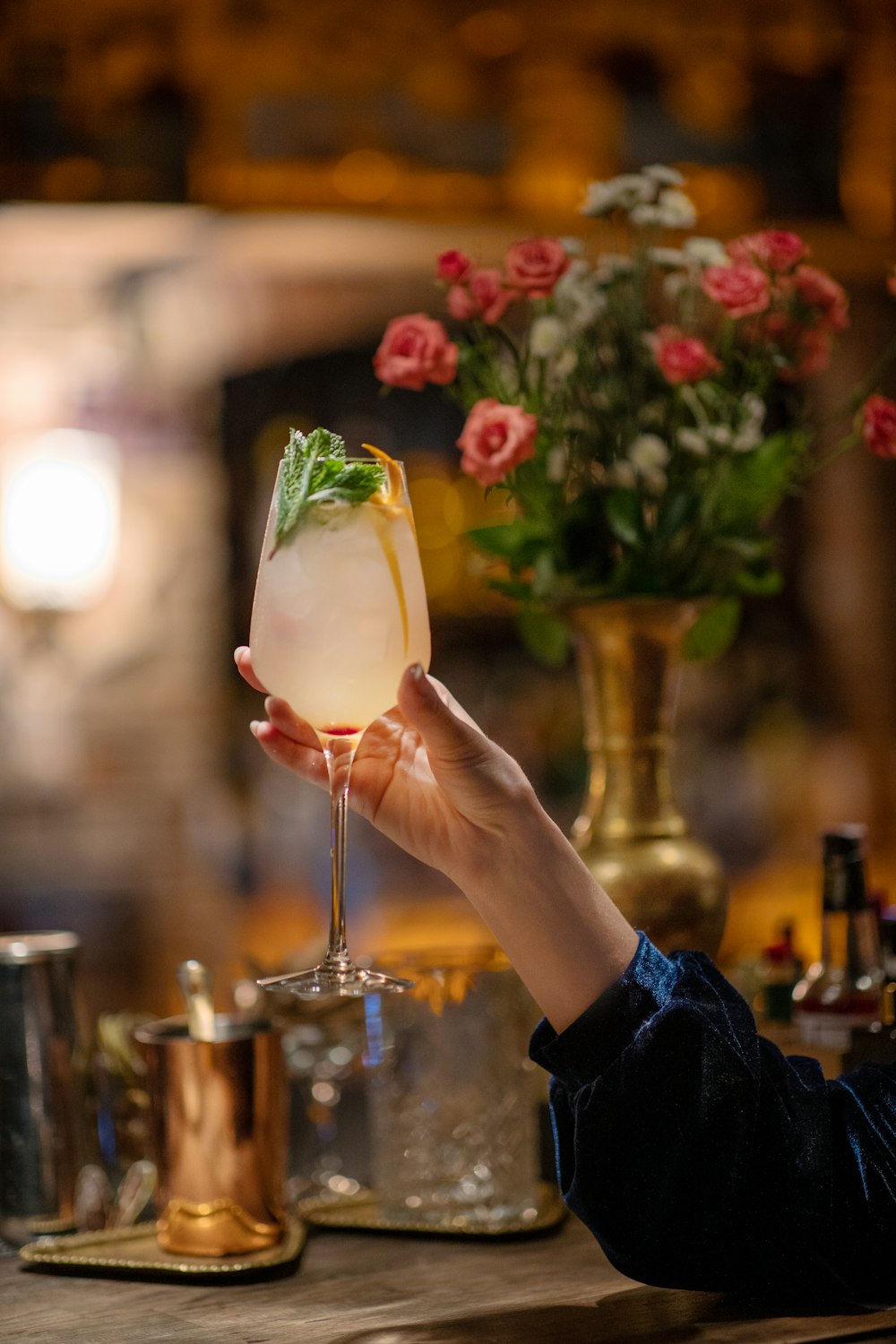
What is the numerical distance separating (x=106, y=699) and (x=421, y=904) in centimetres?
105

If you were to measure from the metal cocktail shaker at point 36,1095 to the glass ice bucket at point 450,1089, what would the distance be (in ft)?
0.89

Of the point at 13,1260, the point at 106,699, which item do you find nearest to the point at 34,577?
the point at 106,699

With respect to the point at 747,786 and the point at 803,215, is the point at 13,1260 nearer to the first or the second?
the point at 747,786

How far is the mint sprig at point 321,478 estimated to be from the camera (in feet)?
3.55

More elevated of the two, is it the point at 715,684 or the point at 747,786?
the point at 715,684

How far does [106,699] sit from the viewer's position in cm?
436

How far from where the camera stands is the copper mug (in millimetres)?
1234

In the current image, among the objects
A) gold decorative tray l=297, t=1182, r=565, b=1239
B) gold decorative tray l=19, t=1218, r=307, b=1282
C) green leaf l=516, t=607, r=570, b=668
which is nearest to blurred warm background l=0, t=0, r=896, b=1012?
green leaf l=516, t=607, r=570, b=668

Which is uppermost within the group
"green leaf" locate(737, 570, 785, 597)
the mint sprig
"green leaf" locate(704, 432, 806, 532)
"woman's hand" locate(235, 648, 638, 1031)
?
"green leaf" locate(704, 432, 806, 532)

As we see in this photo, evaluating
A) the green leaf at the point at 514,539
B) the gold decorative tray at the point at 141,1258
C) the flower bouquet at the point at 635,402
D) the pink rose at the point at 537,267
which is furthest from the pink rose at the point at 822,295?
the gold decorative tray at the point at 141,1258

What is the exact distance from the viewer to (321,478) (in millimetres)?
→ 1088

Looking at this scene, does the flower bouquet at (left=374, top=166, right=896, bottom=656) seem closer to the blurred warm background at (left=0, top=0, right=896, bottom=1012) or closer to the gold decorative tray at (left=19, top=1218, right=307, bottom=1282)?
the gold decorative tray at (left=19, top=1218, right=307, bottom=1282)

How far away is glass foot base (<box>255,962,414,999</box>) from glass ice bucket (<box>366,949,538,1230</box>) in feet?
0.91

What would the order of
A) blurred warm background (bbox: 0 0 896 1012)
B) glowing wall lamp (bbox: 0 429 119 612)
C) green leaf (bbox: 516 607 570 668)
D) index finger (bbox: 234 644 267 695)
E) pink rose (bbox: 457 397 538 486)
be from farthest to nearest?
glowing wall lamp (bbox: 0 429 119 612), blurred warm background (bbox: 0 0 896 1012), green leaf (bbox: 516 607 570 668), pink rose (bbox: 457 397 538 486), index finger (bbox: 234 644 267 695)
